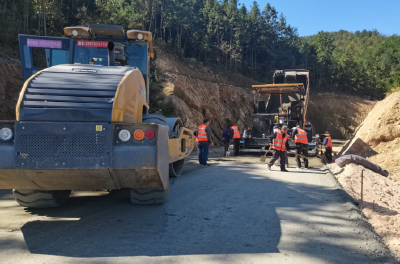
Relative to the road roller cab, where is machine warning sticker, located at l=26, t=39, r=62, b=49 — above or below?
above

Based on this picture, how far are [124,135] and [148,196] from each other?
1.56 meters

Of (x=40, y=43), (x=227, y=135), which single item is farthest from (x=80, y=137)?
(x=227, y=135)

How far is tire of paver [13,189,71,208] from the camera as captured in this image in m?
4.92

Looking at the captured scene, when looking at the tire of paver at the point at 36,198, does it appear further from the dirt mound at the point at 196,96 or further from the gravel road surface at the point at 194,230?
the dirt mound at the point at 196,96

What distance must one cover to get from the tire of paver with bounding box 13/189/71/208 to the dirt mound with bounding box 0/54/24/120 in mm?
12314

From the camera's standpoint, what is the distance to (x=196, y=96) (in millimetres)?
26906

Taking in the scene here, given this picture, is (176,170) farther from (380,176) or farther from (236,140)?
(380,176)

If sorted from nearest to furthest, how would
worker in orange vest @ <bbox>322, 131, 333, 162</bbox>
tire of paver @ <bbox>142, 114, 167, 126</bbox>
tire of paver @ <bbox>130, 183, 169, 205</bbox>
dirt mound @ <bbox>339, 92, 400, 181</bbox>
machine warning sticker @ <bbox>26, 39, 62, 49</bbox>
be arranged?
tire of paver @ <bbox>130, 183, 169, 205</bbox>
tire of paver @ <bbox>142, 114, 167, 126</bbox>
machine warning sticker @ <bbox>26, 39, 62, 49</bbox>
dirt mound @ <bbox>339, 92, 400, 181</bbox>
worker in orange vest @ <bbox>322, 131, 333, 162</bbox>

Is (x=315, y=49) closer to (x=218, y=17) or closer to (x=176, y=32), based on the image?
(x=218, y=17)

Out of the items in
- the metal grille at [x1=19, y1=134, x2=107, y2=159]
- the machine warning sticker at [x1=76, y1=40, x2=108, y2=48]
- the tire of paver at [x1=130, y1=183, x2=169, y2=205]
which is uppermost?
the machine warning sticker at [x1=76, y1=40, x2=108, y2=48]

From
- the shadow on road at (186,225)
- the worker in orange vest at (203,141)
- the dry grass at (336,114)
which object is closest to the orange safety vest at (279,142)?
the worker in orange vest at (203,141)

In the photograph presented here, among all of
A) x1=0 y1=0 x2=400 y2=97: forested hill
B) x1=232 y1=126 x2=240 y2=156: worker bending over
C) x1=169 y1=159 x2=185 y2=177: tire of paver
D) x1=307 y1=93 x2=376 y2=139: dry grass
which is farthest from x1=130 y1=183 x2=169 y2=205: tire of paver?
x1=307 y1=93 x2=376 y2=139: dry grass

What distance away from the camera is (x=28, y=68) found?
570cm

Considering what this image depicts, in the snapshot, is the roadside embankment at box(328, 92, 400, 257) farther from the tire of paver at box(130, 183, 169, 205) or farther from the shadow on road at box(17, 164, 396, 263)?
the tire of paver at box(130, 183, 169, 205)
